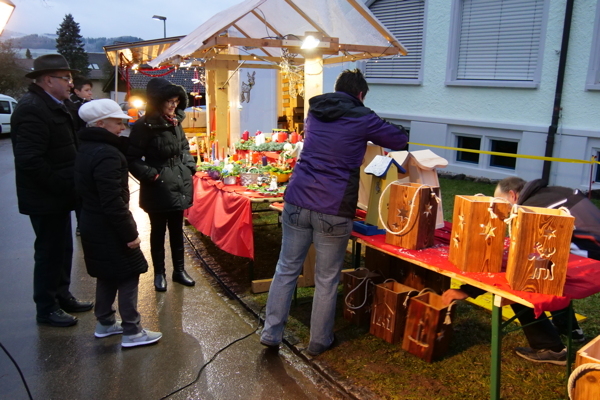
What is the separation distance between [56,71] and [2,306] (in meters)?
2.01

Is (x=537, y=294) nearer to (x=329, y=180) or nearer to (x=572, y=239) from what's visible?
(x=572, y=239)

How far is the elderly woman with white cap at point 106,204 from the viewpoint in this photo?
2.93 metres

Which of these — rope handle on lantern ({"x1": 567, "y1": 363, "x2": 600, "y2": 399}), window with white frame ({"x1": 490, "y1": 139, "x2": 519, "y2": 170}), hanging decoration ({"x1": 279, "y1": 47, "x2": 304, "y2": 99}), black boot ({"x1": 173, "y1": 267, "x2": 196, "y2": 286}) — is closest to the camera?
rope handle on lantern ({"x1": 567, "y1": 363, "x2": 600, "y2": 399})

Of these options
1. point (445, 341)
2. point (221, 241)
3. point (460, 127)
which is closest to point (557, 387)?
point (445, 341)

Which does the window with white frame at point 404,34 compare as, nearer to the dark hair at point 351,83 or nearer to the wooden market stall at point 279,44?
the wooden market stall at point 279,44

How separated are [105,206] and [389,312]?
78.0 inches

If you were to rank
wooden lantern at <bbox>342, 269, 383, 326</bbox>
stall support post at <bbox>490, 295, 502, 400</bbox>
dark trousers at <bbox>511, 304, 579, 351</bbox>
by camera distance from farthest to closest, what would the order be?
wooden lantern at <bbox>342, 269, 383, 326</bbox> < dark trousers at <bbox>511, 304, 579, 351</bbox> < stall support post at <bbox>490, 295, 502, 400</bbox>

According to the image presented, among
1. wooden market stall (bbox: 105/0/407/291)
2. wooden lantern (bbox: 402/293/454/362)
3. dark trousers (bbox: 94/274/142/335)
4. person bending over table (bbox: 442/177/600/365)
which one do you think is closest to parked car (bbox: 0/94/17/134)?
wooden market stall (bbox: 105/0/407/291)

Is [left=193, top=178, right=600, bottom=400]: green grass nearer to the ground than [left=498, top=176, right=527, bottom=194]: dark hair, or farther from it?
nearer to the ground

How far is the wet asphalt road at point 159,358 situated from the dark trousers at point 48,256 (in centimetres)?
23

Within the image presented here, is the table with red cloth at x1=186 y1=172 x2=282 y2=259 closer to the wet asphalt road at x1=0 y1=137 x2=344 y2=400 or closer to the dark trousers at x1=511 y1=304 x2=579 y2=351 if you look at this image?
the wet asphalt road at x1=0 y1=137 x2=344 y2=400

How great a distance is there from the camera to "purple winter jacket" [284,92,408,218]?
2908 mm

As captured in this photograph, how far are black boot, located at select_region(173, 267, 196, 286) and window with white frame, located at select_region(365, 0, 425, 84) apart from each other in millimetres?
7680

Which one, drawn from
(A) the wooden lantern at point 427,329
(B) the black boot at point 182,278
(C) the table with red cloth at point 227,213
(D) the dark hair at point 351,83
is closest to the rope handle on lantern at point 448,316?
(A) the wooden lantern at point 427,329
